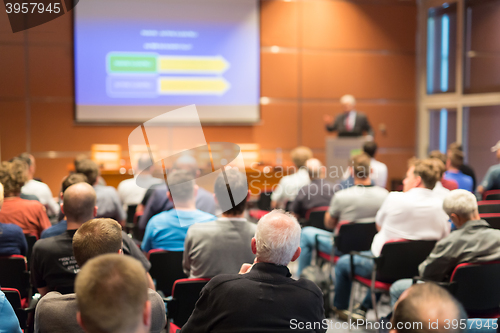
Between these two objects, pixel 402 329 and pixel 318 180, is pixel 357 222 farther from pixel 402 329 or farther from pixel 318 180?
pixel 402 329

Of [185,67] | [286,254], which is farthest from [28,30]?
[286,254]

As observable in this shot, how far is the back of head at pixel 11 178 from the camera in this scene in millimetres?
3498

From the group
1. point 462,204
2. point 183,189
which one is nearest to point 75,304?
point 183,189

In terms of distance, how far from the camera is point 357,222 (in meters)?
3.81

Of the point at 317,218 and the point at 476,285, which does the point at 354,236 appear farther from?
the point at 476,285

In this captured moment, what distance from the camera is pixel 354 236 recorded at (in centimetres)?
382

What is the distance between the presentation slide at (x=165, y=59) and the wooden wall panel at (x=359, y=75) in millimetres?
1120

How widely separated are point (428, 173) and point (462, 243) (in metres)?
0.84

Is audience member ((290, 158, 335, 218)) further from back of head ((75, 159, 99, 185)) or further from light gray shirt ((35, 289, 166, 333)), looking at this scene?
light gray shirt ((35, 289, 166, 333))

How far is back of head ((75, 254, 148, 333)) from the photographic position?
113 cm

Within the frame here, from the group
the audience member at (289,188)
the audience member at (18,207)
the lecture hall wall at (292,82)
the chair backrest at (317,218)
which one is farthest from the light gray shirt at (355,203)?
the lecture hall wall at (292,82)

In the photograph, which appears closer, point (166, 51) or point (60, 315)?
point (60, 315)

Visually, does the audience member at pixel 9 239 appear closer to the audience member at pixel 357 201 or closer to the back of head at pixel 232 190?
the back of head at pixel 232 190

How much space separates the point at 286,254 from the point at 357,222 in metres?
2.09
